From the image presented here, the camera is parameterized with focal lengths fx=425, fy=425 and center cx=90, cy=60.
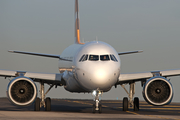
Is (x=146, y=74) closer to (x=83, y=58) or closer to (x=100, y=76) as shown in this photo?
(x=83, y=58)

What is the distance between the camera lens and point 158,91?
25391mm

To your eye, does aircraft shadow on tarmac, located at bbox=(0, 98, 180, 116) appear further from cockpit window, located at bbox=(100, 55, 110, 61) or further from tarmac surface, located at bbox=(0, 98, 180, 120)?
cockpit window, located at bbox=(100, 55, 110, 61)

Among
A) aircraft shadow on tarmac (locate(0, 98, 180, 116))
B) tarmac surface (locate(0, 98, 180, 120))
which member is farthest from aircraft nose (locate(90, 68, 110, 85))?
aircraft shadow on tarmac (locate(0, 98, 180, 116))

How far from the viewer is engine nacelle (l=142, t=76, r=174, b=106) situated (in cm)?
2502

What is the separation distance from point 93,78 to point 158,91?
499cm

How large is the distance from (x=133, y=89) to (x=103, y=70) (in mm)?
9324

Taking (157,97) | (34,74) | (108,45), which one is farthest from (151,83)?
(34,74)

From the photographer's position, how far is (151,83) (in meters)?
25.7

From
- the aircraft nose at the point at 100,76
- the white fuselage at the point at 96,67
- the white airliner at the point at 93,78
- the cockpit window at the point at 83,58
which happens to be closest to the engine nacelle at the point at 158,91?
the white airliner at the point at 93,78

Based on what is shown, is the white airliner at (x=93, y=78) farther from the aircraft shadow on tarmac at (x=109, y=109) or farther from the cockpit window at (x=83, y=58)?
the aircraft shadow on tarmac at (x=109, y=109)

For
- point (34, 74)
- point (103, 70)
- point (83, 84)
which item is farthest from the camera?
point (34, 74)

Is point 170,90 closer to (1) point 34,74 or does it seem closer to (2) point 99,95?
(2) point 99,95

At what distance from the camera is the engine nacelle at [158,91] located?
985 inches

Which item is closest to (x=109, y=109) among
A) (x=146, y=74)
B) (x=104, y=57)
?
(x=146, y=74)
